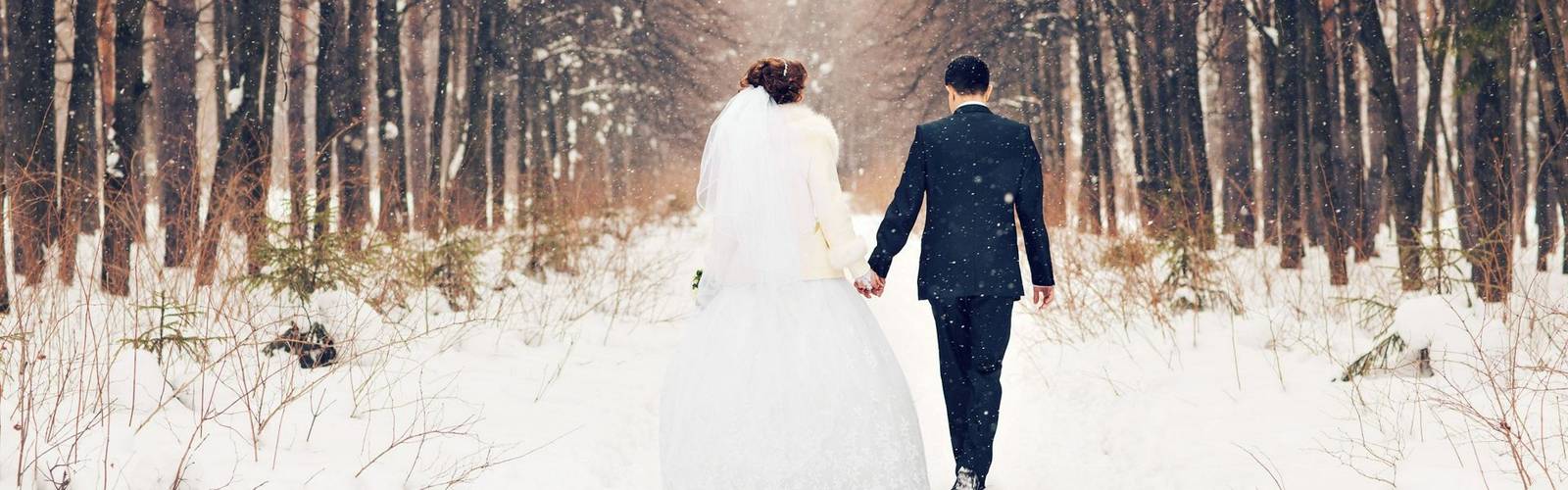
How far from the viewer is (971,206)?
5090 mm

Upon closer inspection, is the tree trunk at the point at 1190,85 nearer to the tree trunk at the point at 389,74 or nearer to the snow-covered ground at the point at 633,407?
the snow-covered ground at the point at 633,407

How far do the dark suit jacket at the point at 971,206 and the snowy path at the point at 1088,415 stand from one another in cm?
111

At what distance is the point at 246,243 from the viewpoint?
720 centimetres

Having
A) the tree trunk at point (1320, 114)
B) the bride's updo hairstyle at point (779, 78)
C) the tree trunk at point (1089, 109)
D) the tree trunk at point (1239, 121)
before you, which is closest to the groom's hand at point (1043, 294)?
the bride's updo hairstyle at point (779, 78)

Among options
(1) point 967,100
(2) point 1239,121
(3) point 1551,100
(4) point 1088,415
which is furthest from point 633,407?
(2) point 1239,121

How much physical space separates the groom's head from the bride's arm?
63 centimetres

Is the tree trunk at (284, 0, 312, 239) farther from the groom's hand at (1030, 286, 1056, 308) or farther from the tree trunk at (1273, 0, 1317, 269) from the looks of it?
the tree trunk at (1273, 0, 1317, 269)

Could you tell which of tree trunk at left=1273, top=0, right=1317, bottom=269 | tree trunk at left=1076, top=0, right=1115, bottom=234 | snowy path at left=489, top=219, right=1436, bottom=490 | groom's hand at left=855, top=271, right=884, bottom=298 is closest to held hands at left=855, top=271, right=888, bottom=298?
groom's hand at left=855, top=271, right=884, bottom=298

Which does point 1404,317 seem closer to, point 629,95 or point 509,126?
point 509,126

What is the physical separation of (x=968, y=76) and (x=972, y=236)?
0.71 metres

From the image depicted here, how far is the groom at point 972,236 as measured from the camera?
16.6ft

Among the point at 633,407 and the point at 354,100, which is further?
the point at 354,100

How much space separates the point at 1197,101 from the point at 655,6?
13.4 meters

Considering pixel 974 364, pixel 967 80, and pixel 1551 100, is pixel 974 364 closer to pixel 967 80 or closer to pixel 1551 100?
pixel 967 80
